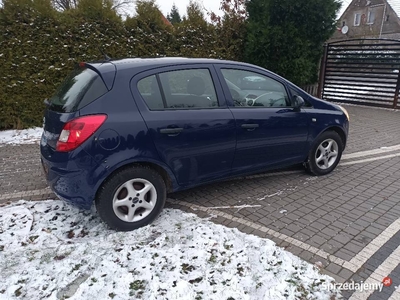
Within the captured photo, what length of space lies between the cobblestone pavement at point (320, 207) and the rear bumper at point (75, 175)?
1103mm

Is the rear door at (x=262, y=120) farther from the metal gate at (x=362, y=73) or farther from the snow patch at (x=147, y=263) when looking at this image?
the metal gate at (x=362, y=73)

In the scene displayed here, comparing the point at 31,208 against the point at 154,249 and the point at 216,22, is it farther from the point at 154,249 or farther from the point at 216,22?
the point at 216,22

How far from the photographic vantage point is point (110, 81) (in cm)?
293

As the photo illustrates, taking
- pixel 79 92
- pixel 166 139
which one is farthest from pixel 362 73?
pixel 79 92

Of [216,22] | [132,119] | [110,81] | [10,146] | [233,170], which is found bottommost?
[10,146]

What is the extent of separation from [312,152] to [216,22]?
6.56 m

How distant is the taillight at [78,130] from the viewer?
9.02 ft

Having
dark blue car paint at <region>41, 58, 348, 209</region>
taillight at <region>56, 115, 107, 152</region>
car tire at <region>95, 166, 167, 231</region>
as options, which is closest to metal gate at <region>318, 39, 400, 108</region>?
dark blue car paint at <region>41, 58, 348, 209</region>

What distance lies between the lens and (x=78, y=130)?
108 inches

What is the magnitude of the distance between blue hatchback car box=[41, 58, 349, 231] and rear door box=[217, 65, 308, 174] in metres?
0.01

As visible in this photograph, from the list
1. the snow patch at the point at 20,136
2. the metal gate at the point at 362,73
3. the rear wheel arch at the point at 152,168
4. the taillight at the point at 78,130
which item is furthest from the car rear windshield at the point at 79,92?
the metal gate at the point at 362,73

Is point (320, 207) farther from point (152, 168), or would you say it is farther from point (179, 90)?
point (179, 90)

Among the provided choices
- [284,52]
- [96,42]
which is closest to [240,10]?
[284,52]

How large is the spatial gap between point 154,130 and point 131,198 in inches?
28.0
